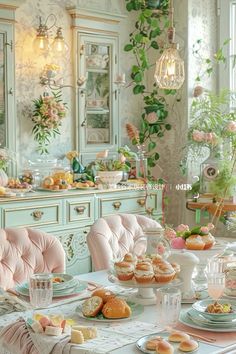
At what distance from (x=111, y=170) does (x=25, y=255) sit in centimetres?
206

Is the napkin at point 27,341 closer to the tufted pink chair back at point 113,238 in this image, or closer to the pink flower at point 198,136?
the tufted pink chair back at point 113,238

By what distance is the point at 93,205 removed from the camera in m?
4.71

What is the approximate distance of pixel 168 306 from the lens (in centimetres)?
208

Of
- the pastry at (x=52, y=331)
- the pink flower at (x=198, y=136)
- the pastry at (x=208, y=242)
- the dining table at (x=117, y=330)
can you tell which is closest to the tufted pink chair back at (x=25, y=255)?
the dining table at (x=117, y=330)

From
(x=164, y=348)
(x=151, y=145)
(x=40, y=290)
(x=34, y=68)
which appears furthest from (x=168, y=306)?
(x=151, y=145)

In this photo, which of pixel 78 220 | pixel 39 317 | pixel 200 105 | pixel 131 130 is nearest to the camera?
pixel 39 317

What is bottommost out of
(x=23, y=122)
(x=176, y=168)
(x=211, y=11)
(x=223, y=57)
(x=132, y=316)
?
(x=132, y=316)

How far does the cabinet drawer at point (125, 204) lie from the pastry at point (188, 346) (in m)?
2.87

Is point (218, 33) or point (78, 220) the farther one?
point (218, 33)

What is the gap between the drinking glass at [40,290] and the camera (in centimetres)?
228

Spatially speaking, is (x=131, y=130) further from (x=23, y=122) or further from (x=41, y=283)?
(x=41, y=283)

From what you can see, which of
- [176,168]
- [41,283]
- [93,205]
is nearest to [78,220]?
[93,205]

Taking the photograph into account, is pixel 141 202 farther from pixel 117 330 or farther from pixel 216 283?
pixel 117 330

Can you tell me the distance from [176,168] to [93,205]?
1020 millimetres
